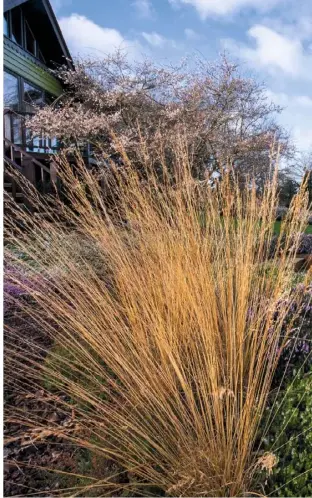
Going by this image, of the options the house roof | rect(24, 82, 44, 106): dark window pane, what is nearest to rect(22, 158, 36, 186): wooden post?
rect(24, 82, 44, 106): dark window pane

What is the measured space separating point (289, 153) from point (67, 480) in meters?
11.9

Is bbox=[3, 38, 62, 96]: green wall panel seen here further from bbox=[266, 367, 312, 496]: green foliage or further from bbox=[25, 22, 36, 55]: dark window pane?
bbox=[266, 367, 312, 496]: green foliage

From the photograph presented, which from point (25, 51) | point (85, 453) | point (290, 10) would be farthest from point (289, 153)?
point (85, 453)

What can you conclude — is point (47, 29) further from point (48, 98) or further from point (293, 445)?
point (293, 445)

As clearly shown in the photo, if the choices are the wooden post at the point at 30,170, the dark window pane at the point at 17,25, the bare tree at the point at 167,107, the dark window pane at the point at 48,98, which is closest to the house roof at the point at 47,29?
the dark window pane at the point at 17,25

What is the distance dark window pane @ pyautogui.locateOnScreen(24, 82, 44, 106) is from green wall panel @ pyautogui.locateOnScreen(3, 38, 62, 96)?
0.51 feet

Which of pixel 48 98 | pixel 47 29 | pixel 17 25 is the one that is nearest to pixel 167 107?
Result: pixel 48 98

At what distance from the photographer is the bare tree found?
9.55 metres

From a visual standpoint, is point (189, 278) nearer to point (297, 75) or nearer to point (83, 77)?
point (297, 75)

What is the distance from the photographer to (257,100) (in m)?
11.5

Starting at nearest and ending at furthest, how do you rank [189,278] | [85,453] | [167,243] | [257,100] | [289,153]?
[85,453] → [189,278] → [167,243] → [257,100] → [289,153]

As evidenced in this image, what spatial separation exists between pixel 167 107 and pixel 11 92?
3.83 m

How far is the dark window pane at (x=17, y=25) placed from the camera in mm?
10797

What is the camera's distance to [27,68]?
11.1 m
